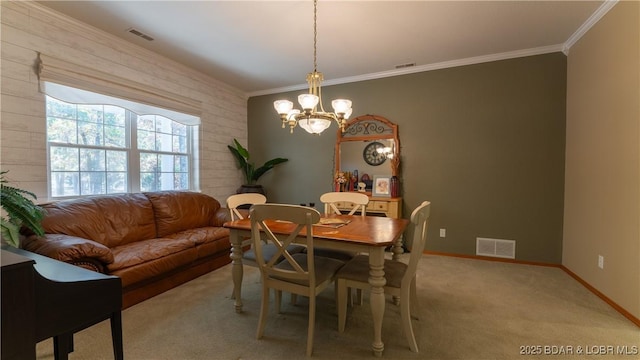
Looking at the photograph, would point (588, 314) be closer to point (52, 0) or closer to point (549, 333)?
point (549, 333)

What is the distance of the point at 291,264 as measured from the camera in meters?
1.88

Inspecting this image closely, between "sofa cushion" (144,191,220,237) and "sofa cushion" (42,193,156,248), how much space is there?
87 mm

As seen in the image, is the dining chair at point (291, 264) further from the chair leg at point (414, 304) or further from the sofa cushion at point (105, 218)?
the sofa cushion at point (105, 218)

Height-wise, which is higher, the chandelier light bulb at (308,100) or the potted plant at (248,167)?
the chandelier light bulb at (308,100)

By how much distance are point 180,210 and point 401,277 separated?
284 cm

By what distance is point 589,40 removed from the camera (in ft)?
9.22

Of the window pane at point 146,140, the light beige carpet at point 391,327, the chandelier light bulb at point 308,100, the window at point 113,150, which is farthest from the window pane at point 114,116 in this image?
the chandelier light bulb at point 308,100

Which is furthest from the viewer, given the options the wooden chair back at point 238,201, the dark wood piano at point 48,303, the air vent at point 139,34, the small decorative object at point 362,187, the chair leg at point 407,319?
the small decorative object at point 362,187

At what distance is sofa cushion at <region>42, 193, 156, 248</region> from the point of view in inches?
100

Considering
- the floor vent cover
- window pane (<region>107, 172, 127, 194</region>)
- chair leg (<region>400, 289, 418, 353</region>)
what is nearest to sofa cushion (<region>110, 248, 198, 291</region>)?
window pane (<region>107, 172, 127, 194</region>)

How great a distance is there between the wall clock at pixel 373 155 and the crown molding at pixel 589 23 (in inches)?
93.3

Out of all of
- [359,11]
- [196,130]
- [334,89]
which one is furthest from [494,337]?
[196,130]

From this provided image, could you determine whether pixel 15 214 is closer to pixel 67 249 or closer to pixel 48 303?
pixel 67 249

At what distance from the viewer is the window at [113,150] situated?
2850 millimetres
